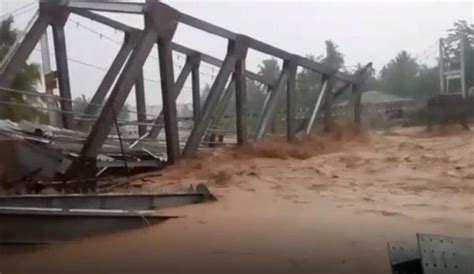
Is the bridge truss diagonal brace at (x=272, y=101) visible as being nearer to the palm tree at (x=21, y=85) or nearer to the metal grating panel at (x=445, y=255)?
the palm tree at (x=21, y=85)

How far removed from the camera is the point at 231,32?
187 inches

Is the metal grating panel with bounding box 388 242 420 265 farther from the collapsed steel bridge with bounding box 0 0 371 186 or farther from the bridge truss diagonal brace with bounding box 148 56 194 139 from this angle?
the bridge truss diagonal brace with bounding box 148 56 194 139

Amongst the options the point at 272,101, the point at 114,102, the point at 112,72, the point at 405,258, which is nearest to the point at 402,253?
the point at 405,258

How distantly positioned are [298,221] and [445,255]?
73 cm

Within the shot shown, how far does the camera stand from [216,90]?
15.8ft

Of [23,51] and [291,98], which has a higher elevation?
[23,51]

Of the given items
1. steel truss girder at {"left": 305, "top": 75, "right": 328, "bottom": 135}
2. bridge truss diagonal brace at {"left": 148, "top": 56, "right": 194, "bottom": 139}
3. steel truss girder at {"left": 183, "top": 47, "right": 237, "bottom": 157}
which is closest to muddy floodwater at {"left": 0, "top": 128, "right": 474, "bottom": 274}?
steel truss girder at {"left": 183, "top": 47, "right": 237, "bottom": 157}

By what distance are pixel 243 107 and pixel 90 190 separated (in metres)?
2.20

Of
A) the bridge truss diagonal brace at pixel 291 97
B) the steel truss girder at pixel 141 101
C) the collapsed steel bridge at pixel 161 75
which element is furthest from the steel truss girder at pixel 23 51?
the bridge truss diagonal brace at pixel 291 97

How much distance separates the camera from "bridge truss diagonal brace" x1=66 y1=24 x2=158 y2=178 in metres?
3.56

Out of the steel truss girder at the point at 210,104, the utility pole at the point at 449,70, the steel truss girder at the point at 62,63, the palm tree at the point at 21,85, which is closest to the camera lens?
the utility pole at the point at 449,70

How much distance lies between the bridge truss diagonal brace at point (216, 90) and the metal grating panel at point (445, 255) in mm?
Answer: 3091

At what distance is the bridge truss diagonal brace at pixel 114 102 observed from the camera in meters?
3.56

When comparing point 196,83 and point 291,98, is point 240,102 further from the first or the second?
point 196,83
